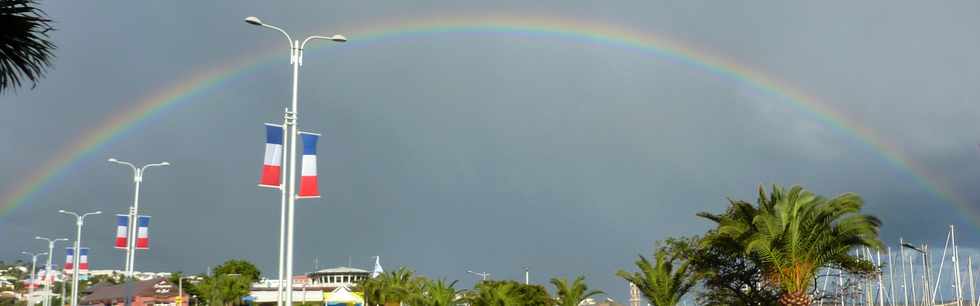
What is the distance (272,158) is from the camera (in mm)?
25219

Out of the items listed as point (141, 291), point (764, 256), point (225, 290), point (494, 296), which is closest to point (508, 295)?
point (494, 296)

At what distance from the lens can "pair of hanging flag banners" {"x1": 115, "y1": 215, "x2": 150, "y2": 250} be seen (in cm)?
4572

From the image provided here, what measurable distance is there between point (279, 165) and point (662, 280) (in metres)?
22.6

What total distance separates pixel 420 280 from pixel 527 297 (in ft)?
50.6

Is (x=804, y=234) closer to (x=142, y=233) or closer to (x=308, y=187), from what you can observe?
(x=308, y=187)

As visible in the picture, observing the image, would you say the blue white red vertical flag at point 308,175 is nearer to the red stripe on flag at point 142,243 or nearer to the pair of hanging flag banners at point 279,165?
the pair of hanging flag banners at point 279,165

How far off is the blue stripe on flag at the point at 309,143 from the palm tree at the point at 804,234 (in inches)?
589

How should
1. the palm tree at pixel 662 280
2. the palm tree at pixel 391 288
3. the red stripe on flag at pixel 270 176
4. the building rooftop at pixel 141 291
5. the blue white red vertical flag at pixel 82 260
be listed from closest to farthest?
the red stripe on flag at pixel 270 176, the palm tree at pixel 662 280, the blue white red vertical flag at pixel 82 260, the palm tree at pixel 391 288, the building rooftop at pixel 141 291

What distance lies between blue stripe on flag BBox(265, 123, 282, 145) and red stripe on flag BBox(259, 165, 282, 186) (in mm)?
740

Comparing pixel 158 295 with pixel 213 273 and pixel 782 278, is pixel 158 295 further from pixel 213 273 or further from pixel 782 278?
pixel 782 278

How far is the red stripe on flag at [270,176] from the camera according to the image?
24.9 metres

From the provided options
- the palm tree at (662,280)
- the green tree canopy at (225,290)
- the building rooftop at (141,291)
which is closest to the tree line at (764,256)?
the palm tree at (662,280)

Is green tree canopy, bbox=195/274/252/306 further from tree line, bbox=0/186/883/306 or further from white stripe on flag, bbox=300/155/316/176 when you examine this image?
white stripe on flag, bbox=300/155/316/176

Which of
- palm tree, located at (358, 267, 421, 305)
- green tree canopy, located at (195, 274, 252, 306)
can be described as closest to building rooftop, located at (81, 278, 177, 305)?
green tree canopy, located at (195, 274, 252, 306)
